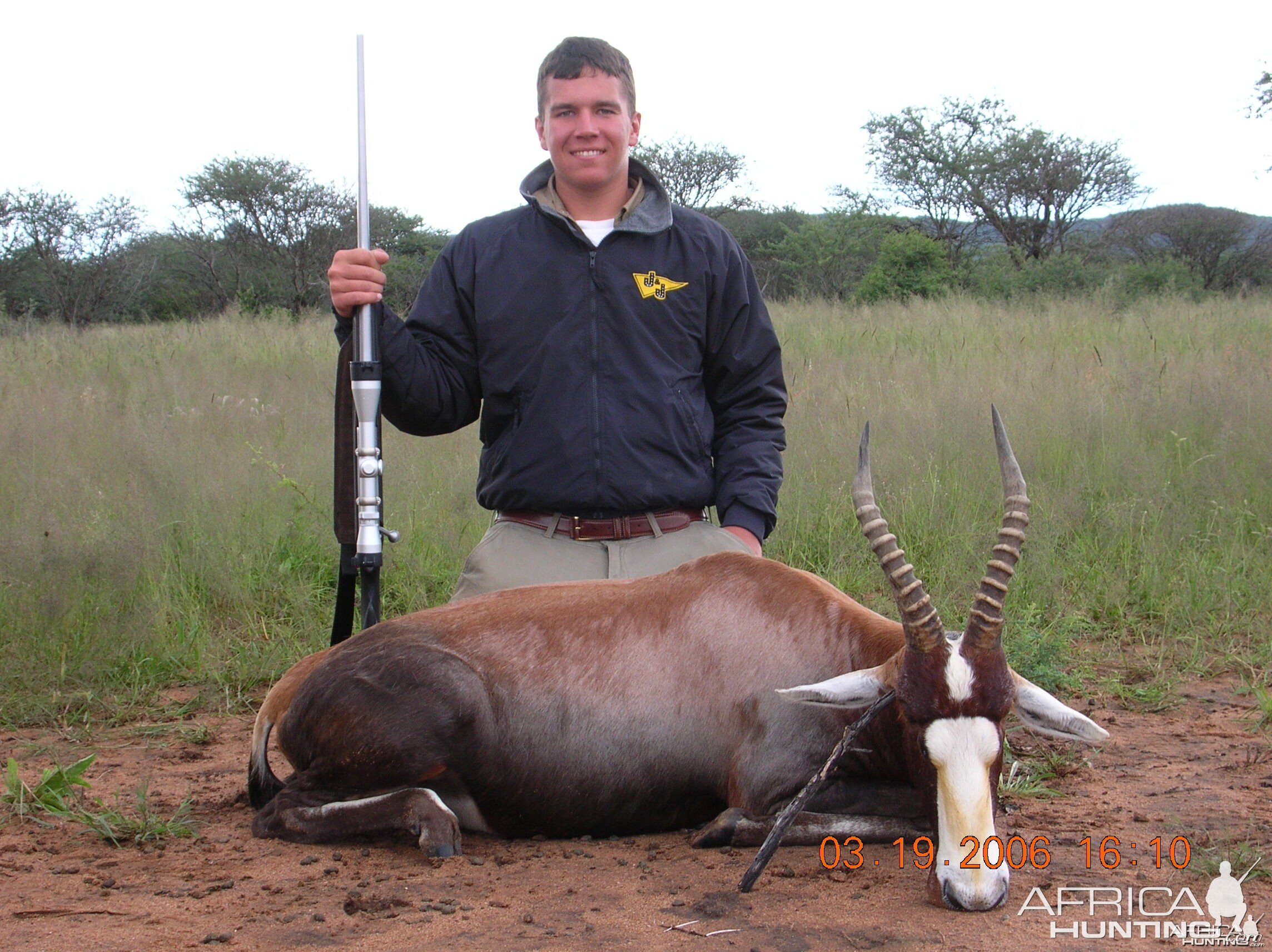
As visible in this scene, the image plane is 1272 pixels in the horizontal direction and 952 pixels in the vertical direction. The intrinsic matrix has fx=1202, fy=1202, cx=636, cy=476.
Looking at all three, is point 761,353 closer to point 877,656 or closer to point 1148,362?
point 877,656

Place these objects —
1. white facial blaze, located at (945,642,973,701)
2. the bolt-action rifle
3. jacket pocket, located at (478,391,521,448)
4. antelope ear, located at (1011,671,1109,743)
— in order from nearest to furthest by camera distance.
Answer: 1. white facial blaze, located at (945,642,973,701)
2. antelope ear, located at (1011,671,1109,743)
3. the bolt-action rifle
4. jacket pocket, located at (478,391,521,448)

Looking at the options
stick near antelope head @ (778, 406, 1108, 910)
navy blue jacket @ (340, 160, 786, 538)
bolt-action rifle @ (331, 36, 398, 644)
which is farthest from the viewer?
navy blue jacket @ (340, 160, 786, 538)

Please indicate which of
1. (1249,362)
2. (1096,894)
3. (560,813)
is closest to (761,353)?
(560,813)

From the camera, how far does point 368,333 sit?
419 centimetres

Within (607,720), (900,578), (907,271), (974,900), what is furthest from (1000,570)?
(907,271)

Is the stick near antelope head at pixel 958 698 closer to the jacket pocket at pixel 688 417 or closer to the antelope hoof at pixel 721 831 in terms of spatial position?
the antelope hoof at pixel 721 831

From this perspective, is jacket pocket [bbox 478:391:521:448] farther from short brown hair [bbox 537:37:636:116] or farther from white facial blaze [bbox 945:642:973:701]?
white facial blaze [bbox 945:642:973:701]

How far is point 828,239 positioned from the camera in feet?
74.9

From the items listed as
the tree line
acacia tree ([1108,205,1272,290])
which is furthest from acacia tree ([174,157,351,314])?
acacia tree ([1108,205,1272,290])

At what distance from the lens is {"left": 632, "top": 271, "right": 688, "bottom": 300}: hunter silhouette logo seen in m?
4.44

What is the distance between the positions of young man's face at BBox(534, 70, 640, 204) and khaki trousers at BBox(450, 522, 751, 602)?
4.35 feet

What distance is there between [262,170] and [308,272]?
2.73 m

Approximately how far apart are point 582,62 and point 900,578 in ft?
7.65

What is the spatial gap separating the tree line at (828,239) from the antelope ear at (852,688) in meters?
14.6
